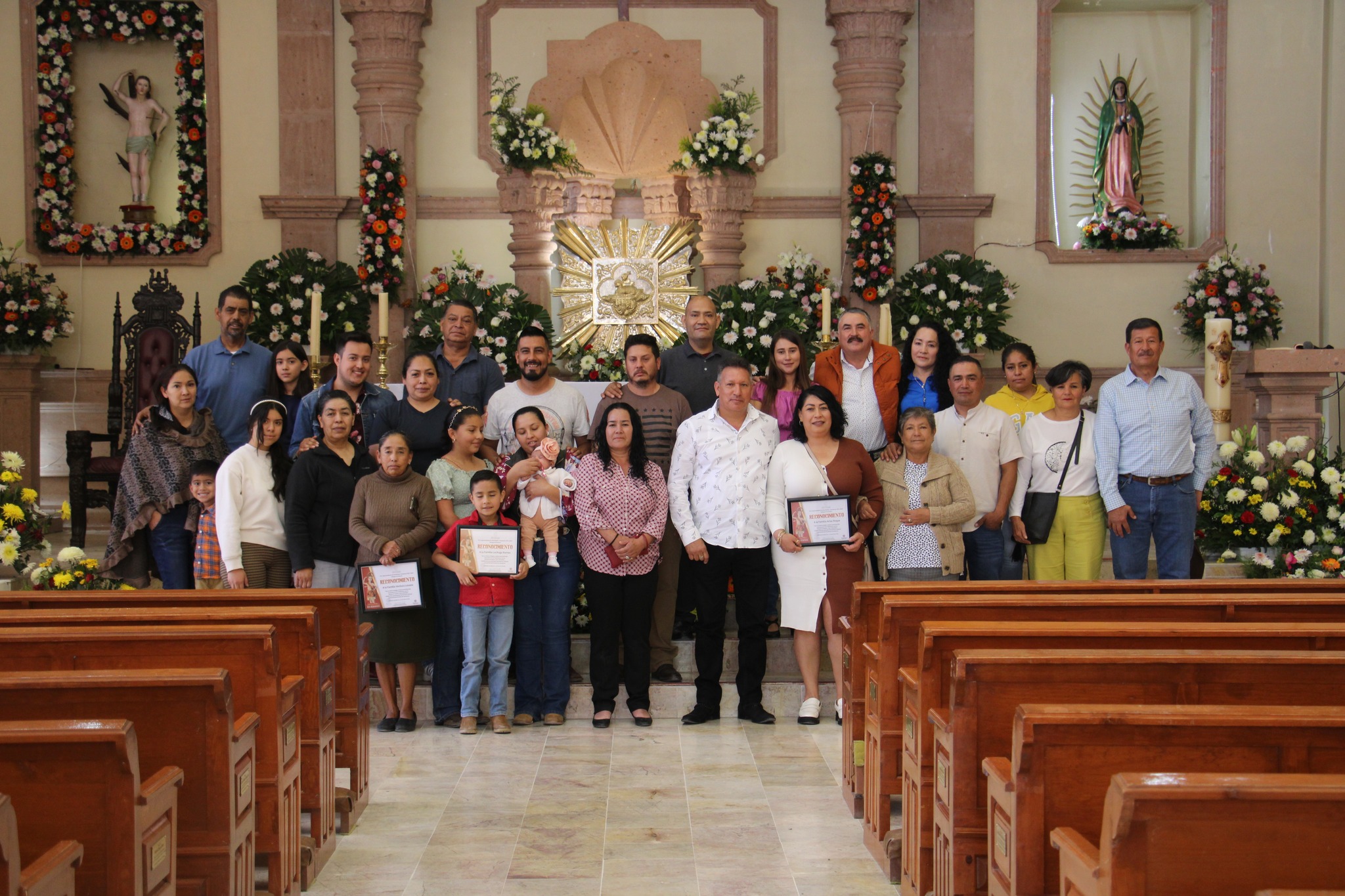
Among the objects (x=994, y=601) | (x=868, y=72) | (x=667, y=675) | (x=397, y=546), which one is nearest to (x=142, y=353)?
(x=397, y=546)

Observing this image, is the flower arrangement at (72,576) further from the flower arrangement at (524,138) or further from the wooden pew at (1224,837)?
the flower arrangement at (524,138)

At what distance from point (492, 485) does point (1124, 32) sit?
776cm

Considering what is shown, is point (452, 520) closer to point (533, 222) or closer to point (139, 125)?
point (533, 222)

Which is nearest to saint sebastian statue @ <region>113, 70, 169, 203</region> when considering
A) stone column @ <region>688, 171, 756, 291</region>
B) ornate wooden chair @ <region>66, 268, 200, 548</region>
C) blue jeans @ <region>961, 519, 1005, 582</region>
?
A: ornate wooden chair @ <region>66, 268, 200, 548</region>

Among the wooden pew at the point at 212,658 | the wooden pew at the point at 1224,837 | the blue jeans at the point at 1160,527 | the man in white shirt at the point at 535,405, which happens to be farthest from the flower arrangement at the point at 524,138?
the wooden pew at the point at 1224,837

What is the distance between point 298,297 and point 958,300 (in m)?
4.92

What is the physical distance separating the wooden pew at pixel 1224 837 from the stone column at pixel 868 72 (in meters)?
7.94

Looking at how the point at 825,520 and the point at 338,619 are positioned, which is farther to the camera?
the point at 825,520

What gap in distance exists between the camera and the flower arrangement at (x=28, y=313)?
8.82 m

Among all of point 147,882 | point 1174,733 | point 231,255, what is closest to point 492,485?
point 147,882

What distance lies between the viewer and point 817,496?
5.34 m

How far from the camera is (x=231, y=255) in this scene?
32.2 feet

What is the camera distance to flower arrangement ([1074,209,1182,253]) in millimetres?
9977

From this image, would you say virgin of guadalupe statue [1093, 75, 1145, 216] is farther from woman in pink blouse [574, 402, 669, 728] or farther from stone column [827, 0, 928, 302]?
woman in pink blouse [574, 402, 669, 728]
